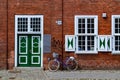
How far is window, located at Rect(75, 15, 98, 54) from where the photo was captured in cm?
2652

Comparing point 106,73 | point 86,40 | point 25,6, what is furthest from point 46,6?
point 106,73

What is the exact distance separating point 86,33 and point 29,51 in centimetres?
397

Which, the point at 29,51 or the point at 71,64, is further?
the point at 29,51

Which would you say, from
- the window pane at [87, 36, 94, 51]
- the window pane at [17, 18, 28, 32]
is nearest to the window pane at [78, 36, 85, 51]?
the window pane at [87, 36, 94, 51]

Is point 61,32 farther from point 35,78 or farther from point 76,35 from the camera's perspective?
point 35,78

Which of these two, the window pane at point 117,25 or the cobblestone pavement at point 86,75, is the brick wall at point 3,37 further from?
the window pane at point 117,25

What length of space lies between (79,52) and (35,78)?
515cm

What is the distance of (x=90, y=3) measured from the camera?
2664 centimetres

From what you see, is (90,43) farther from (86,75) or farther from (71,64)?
(86,75)

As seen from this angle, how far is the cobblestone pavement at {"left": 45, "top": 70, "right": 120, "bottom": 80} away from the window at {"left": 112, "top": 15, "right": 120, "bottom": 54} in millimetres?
1599

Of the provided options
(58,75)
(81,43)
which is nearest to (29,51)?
(81,43)

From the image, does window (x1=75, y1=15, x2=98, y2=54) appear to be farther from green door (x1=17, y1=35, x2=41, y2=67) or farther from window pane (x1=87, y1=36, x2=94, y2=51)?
green door (x1=17, y1=35, x2=41, y2=67)

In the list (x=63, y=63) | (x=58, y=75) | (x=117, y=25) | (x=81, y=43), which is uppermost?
(x=117, y=25)

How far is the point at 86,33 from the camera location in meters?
26.5
